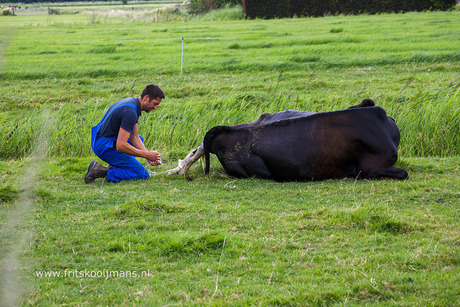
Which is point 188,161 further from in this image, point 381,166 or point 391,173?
point 391,173

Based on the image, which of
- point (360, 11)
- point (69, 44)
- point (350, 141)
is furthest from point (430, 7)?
point (350, 141)

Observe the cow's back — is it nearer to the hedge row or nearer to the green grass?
the green grass

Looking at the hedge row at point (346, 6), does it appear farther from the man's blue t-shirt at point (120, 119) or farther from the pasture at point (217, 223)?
the man's blue t-shirt at point (120, 119)

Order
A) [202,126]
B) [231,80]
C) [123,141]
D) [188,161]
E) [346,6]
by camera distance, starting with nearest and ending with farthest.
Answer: [123,141] < [188,161] < [202,126] < [231,80] < [346,6]

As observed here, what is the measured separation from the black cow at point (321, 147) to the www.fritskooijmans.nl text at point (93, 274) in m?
3.13

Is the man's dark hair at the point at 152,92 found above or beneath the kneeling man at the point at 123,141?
above

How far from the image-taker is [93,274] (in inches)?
155

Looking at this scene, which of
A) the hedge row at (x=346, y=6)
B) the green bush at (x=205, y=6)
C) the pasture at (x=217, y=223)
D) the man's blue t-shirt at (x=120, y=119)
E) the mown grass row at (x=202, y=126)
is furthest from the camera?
the green bush at (x=205, y=6)

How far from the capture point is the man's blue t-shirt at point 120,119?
22.0ft

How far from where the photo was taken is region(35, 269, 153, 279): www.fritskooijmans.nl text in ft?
12.8

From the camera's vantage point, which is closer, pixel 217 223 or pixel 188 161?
pixel 217 223

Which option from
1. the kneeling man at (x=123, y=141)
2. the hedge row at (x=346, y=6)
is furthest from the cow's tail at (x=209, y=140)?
the hedge row at (x=346, y=6)

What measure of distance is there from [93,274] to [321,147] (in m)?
3.54

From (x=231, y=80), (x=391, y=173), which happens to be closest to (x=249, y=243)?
(x=391, y=173)
